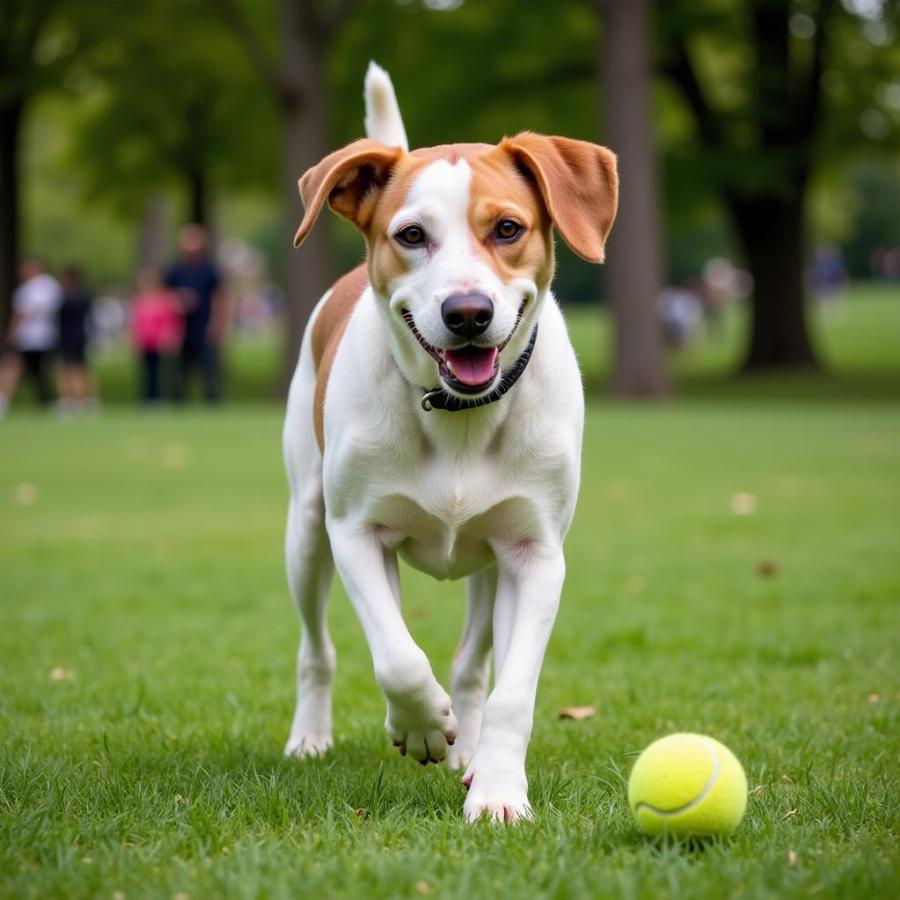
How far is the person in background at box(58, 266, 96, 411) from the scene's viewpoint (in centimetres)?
2502

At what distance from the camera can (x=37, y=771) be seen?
445 cm

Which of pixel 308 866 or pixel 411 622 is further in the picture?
pixel 411 622

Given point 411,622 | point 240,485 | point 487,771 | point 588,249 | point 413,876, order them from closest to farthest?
point 413,876, point 487,771, point 588,249, point 411,622, point 240,485

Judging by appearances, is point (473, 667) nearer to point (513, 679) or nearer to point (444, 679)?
point (513, 679)

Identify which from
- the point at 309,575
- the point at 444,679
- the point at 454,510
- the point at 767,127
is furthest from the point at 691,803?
the point at 767,127

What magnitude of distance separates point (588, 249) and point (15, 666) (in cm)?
349

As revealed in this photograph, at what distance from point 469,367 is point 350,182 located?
2.74 feet

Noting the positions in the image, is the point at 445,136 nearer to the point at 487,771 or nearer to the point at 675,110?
the point at 675,110

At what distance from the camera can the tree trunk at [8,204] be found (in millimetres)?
31562

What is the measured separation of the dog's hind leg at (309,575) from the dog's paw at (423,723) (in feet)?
2.68

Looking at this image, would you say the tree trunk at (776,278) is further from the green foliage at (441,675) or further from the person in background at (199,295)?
the green foliage at (441,675)

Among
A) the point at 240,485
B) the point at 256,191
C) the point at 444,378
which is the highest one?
the point at 256,191

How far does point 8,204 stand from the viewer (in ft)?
105

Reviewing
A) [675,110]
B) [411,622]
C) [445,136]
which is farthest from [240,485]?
[675,110]
